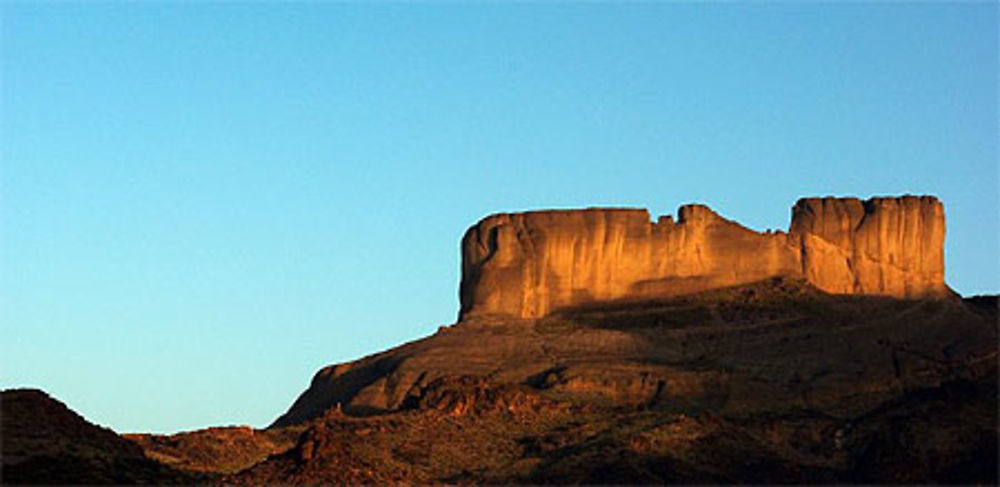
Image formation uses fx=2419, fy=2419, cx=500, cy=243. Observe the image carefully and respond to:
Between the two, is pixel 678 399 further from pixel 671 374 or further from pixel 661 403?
pixel 671 374

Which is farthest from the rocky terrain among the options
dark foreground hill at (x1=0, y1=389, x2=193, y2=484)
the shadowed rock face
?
dark foreground hill at (x1=0, y1=389, x2=193, y2=484)

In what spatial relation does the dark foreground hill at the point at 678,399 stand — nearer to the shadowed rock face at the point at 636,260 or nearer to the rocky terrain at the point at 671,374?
the rocky terrain at the point at 671,374

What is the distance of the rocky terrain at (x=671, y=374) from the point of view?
136 metres

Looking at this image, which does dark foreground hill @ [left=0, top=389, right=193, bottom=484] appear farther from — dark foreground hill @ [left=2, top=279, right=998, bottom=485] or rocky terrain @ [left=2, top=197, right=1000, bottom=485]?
rocky terrain @ [left=2, top=197, right=1000, bottom=485]

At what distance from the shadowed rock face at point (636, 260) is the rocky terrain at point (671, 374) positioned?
0.52 feet

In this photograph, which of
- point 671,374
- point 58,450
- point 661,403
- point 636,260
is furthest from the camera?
point 636,260

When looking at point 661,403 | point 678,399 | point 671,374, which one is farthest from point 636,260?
point 661,403

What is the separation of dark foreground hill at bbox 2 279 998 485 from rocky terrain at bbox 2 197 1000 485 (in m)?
0.18

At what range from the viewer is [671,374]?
495ft

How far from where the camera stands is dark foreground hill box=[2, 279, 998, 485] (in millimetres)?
135000

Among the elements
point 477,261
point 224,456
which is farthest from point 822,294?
point 224,456

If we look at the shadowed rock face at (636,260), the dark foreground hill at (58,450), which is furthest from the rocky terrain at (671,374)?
the dark foreground hill at (58,450)

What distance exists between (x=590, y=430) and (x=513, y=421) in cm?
505

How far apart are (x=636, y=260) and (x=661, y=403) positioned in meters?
23.6
